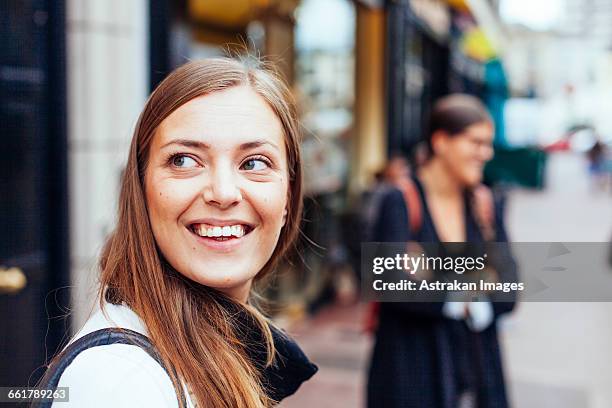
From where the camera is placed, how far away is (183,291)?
1266 mm

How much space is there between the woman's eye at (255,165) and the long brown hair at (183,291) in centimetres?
11

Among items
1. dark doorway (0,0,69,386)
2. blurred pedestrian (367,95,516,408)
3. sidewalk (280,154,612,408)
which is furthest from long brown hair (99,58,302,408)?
sidewalk (280,154,612,408)

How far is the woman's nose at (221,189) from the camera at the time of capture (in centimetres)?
122

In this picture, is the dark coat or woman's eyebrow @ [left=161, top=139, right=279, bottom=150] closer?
woman's eyebrow @ [left=161, top=139, right=279, bottom=150]

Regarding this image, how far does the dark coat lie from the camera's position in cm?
292

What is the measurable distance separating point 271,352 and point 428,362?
1.71 meters

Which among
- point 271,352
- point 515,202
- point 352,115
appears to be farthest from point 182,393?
point 515,202

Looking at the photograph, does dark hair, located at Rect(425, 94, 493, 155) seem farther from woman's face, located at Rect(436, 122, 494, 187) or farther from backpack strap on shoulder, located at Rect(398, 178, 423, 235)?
backpack strap on shoulder, located at Rect(398, 178, 423, 235)

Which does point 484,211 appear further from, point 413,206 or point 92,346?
point 92,346

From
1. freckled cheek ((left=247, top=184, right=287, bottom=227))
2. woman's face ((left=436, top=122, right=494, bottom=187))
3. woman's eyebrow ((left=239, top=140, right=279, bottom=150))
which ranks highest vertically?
woman's face ((left=436, top=122, right=494, bottom=187))

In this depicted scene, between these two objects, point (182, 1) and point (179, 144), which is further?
point (182, 1)

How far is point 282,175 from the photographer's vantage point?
4.42ft

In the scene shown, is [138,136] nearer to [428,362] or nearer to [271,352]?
[271,352]

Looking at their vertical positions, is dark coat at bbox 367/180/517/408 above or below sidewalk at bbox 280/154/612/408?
above
